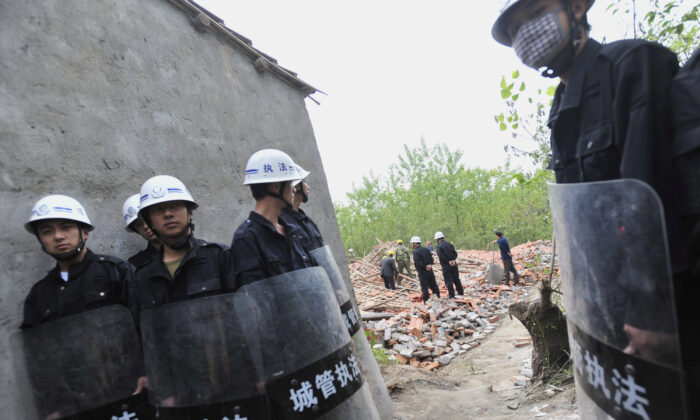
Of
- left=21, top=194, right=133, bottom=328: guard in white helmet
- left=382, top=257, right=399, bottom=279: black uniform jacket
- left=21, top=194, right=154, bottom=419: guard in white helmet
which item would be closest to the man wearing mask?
left=21, top=194, right=154, bottom=419: guard in white helmet

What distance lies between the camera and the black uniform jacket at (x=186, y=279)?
246 centimetres

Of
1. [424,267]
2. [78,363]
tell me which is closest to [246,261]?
[78,363]

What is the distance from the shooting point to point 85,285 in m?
2.70

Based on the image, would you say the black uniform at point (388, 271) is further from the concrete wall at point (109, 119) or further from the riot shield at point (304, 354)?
the riot shield at point (304, 354)

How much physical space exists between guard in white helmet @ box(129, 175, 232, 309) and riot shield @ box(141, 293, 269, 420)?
515mm

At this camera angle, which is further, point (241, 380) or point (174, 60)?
point (174, 60)

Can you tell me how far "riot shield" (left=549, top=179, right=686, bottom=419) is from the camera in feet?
3.43

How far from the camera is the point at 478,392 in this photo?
4.98 metres

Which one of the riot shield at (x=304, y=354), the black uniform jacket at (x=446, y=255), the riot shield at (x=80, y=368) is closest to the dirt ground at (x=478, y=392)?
the riot shield at (x=304, y=354)

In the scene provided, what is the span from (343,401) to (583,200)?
1.47 metres

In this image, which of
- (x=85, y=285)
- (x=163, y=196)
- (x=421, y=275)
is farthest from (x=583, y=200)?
(x=421, y=275)

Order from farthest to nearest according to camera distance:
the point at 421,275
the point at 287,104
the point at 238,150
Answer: the point at 421,275 → the point at 287,104 → the point at 238,150

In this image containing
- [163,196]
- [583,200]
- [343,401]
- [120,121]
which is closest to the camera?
[583,200]

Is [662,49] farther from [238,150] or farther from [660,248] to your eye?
[238,150]
